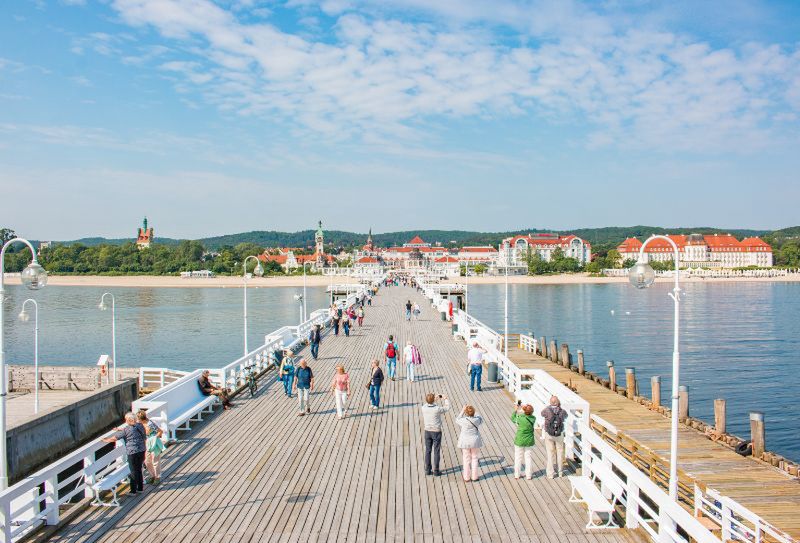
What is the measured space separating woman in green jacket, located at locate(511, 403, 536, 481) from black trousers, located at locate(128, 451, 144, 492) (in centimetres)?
546

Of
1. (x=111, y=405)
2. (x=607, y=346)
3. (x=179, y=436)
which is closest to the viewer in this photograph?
(x=179, y=436)

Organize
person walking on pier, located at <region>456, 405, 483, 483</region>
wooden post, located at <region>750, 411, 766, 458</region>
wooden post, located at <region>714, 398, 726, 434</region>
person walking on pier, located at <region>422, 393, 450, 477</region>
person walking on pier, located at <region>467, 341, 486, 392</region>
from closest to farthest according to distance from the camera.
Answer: person walking on pier, located at <region>456, 405, 483, 483</region> → person walking on pier, located at <region>422, 393, 450, 477</region> → wooden post, located at <region>750, 411, 766, 458</region> → person walking on pier, located at <region>467, 341, 486, 392</region> → wooden post, located at <region>714, 398, 726, 434</region>

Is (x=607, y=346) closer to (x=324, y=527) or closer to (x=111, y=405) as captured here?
(x=111, y=405)

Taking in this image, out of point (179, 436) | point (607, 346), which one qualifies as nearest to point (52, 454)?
point (179, 436)

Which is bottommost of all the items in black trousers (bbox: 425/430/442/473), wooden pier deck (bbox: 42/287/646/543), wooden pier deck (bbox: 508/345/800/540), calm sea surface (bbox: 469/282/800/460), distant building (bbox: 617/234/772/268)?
calm sea surface (bbox: 469/282/800/460)

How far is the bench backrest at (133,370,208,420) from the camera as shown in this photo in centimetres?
1236

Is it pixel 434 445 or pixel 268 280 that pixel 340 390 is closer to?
pixel 434 445

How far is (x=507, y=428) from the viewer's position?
42.4 ft

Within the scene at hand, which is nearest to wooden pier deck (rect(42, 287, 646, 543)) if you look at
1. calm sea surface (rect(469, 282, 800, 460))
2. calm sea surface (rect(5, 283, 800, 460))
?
calm sea surface (rect(469, 282, 800, 460))

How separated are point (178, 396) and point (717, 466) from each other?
1146cm

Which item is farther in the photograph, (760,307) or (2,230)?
(2,230)

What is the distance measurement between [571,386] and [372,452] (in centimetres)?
1290

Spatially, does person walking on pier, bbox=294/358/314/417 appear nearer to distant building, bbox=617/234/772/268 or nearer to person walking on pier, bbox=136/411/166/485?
person walking on pier, bbox=136/411/166/485

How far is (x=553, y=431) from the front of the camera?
966cm
